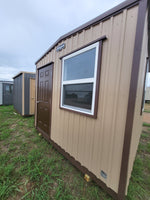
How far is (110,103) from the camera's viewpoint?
1054 millimetres

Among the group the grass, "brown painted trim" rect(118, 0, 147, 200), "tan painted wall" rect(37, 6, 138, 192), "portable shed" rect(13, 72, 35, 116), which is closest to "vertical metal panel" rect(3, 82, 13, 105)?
"portable shed" rect(13, 72, 35, 116)

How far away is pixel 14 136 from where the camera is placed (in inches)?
104

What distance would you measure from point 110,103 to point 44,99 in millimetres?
2084

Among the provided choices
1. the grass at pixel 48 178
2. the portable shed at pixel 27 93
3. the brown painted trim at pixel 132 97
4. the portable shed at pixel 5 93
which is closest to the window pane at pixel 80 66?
the brown painted trim at pixel 132 97

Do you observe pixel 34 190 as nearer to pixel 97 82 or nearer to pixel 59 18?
pixel 97 82

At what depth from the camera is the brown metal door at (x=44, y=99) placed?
7.55ft

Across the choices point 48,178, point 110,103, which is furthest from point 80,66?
point 48,178

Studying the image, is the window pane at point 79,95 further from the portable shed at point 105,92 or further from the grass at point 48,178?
the grass at point 48,178

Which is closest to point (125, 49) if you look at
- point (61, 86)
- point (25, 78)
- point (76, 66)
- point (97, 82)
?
point (97, 82)

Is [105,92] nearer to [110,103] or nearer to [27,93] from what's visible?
[110,103]

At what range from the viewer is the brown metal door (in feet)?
7.55

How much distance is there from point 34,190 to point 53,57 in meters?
2.65

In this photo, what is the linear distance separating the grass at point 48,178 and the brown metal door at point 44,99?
2.24 ft

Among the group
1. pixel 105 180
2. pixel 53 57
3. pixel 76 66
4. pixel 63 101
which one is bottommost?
pixel 105 180
